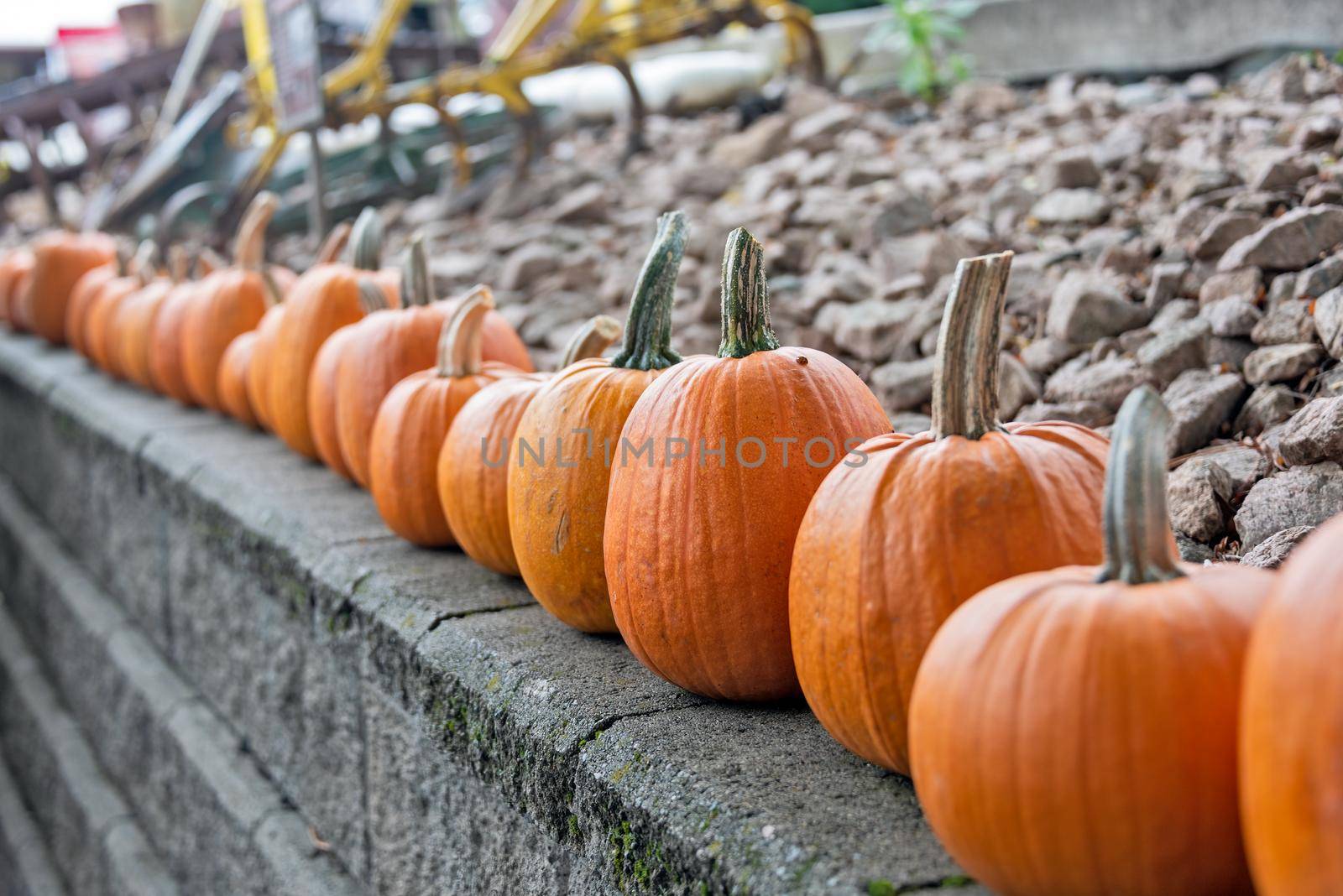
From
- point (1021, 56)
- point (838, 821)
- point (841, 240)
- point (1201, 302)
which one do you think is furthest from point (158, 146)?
point (838, 821)

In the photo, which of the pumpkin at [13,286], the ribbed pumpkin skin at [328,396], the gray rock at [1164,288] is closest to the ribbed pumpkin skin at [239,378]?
the ribbed pumpkin skin at [328,396]

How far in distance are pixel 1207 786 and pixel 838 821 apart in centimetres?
35

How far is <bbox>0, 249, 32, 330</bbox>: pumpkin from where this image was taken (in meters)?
6.10

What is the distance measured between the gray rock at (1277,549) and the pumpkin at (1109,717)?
521mm

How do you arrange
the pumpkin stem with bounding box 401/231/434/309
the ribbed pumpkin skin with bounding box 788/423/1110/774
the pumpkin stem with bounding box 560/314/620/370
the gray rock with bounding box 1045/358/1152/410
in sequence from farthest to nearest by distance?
the pumpkin stem with bounding box 401/231/434/309
the gray rock with bounding box 1045/358/1152/410
the pumpkin stem with bounding box 560/314/620/370
the ribbed pumpkin skin with bounding box 788/423/1110/774

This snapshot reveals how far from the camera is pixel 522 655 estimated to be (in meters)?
1.58

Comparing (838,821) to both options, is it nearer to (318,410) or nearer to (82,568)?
(318,410)

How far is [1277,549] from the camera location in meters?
1.42

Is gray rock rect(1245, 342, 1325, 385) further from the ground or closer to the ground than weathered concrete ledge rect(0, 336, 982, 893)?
further from the ground

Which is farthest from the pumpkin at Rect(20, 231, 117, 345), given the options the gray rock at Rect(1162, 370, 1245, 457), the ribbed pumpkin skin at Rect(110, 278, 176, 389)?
the gray rock at Rect(1162, 370, 1245, 457)

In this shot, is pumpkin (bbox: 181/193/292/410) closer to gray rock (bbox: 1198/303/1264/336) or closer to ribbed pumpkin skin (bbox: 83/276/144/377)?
ribbed pumpkin skin (bbox: 83/276/144/377)

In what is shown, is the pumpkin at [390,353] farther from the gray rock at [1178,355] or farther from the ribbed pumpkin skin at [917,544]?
the ribbed pumpkin skin at [917,544]

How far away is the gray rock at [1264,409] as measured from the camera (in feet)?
5.98

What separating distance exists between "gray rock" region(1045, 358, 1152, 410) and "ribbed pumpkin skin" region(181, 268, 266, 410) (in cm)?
226
